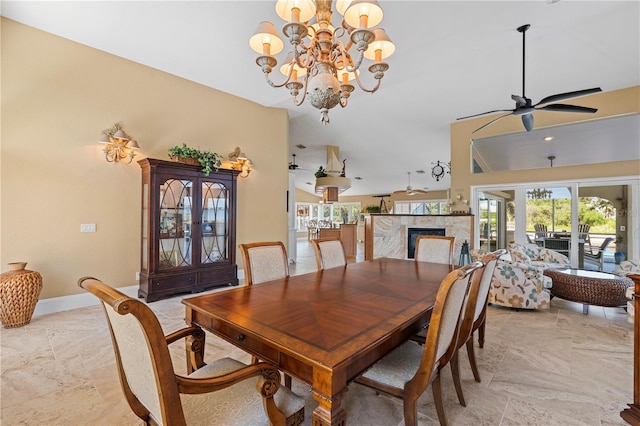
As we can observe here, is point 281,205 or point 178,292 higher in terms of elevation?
point 281,205

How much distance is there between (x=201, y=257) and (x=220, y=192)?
1005 millimetres

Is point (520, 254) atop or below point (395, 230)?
below

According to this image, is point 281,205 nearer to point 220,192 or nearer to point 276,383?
point 220,192

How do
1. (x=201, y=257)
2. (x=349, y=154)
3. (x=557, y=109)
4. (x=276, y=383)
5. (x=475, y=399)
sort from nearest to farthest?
(x=276, y=383) → (x=475, y=399) → (x=557, y=109) → (x=201, y=257) → (x=349, y=154)

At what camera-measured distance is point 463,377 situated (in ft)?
7.00

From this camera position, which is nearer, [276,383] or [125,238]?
[276,383]

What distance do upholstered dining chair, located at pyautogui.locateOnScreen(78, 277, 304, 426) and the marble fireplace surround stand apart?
574 cm

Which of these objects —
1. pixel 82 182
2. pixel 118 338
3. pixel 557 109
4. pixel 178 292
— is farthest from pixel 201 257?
pixel 557 109

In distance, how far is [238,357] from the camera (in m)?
2.41

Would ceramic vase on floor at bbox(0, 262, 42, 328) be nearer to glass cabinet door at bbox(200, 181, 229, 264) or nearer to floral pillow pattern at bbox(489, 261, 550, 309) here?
glass cabinet door at bbox(200, 181, 229, 264)

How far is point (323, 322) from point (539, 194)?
581cm

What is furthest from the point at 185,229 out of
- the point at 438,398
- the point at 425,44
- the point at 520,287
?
the point at 520,287

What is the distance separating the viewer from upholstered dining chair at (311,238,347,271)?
2.63 m

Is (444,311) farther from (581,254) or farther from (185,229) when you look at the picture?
(581,254)
